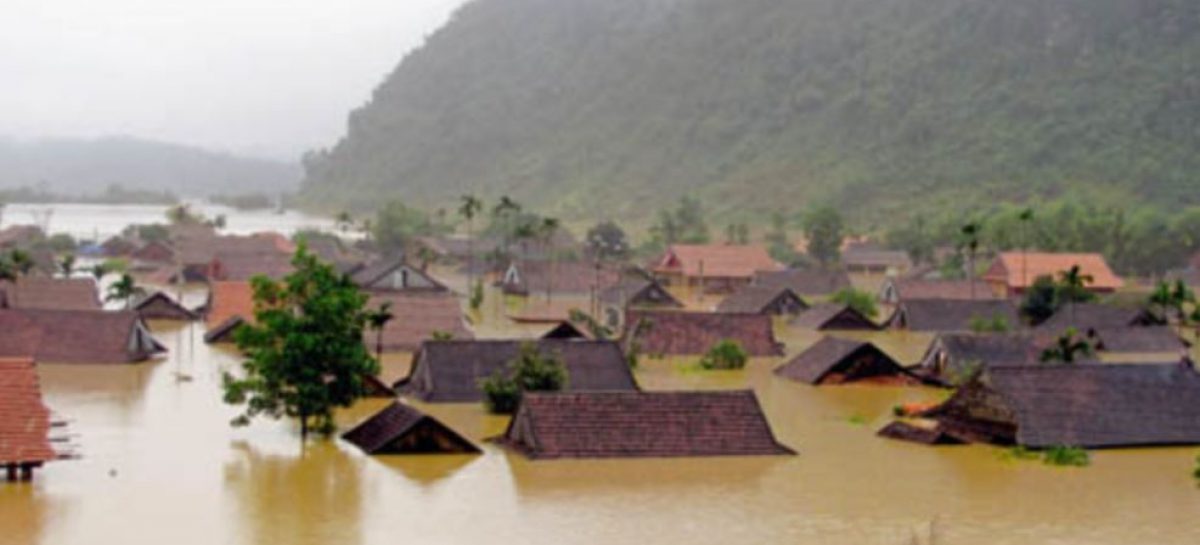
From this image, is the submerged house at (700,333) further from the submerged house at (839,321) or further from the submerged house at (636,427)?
the submerged house at (636,427)

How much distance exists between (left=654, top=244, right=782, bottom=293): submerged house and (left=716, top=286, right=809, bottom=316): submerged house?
12396mm

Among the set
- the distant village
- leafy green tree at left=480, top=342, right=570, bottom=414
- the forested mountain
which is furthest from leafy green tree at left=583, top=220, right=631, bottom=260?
leafy green tree at left=480, top=342, right=570, bottom=414

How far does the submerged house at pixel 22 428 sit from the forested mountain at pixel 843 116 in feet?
266

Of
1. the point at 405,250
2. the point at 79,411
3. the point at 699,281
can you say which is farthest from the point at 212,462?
the point at 405,250

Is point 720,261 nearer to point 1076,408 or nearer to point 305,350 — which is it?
point 1076,408

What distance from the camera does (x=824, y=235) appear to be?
80.6 meters

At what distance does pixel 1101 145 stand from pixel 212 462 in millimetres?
86071

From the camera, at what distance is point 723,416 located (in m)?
27.3

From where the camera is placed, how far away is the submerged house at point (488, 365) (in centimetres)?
3195

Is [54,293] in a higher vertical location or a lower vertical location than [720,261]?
lower

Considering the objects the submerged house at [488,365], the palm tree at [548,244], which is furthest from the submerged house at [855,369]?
the palm tree at [548,244]

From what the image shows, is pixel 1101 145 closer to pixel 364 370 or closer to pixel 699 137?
pixel 699 137

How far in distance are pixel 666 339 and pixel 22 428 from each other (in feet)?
68.7

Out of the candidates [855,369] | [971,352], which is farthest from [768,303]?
[971,352]
